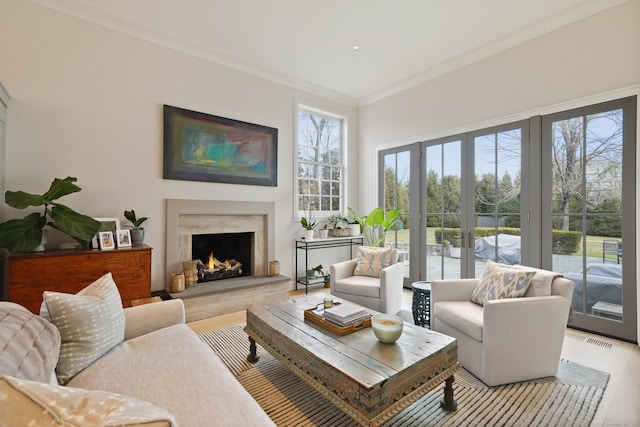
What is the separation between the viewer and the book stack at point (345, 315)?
201 centimetres

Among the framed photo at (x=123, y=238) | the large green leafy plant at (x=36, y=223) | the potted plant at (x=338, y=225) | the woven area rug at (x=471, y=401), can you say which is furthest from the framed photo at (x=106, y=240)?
the potted plant at (x=338, y=225)

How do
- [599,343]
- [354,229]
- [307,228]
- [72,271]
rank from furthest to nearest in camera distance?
[354,229] < [307,228] < [599,343] < [72,271]

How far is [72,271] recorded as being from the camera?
102 inches

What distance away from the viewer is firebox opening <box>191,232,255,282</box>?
13.0ft

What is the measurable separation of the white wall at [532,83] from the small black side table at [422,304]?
88.4 inches

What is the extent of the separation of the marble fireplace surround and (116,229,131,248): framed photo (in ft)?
1.56

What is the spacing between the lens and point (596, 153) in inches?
118

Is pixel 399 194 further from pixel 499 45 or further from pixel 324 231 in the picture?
pixel 499 45

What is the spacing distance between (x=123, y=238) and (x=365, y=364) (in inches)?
107

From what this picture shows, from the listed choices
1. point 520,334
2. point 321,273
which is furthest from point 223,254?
point 520,334

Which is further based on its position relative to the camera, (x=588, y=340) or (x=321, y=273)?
(x=321, y=273)

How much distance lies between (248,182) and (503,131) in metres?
3.31

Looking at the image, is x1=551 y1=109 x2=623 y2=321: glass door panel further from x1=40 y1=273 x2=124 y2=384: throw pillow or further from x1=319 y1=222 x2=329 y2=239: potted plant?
x1=40 y1=273 x2=124 y2=384: throw pillow

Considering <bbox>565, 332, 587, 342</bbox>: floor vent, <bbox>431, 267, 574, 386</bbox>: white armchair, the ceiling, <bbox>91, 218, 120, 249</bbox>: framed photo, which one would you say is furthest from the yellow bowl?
the ceiling
